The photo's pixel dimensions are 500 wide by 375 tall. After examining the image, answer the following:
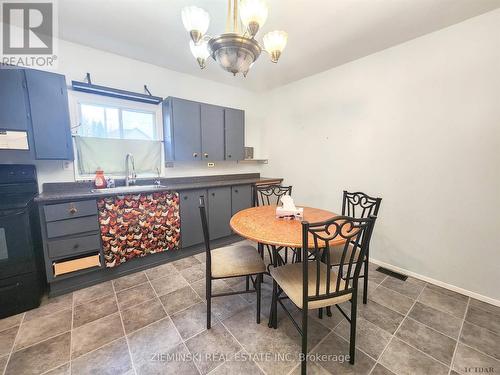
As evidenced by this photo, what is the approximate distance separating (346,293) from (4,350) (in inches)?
91.8

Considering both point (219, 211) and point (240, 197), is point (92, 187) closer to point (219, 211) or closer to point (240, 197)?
point (219, 211)

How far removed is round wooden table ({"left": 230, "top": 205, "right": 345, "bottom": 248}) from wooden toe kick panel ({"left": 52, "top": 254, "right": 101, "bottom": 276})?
1559 mm

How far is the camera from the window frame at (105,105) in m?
2.38

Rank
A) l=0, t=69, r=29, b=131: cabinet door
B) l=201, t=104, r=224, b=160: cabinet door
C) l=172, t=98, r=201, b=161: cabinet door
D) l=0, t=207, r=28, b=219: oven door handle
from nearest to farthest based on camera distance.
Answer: l=0, t=207, r=28, b=219: oven door handle < l=0, t=69, r=29, b=131: cabinet door < l=172, t=98, r=201, b=161: cabinet door < l=201, t=104, r=224, b=160: cabinet door

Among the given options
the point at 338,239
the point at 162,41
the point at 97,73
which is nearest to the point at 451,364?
the point at 338,239

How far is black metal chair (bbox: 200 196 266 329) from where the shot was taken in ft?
5.13

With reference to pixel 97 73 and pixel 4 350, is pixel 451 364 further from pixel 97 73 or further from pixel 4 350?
pixel 97 73

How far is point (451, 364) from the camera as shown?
1.33 m

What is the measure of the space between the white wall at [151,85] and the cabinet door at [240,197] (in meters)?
0.58

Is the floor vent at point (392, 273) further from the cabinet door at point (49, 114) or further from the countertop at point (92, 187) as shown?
the cabinet door at point (49, 114)

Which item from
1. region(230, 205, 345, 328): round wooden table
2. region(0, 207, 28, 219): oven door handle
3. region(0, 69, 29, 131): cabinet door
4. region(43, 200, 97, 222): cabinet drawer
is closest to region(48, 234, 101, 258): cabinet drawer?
region(43, 200, 97, 222): cabinet drawer

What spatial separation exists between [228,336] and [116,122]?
2705mm

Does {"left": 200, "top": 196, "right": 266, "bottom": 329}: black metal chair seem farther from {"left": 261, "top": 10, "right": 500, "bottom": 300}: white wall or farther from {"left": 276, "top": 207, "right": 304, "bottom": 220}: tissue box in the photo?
{"left": 261, "top": 10, "right": 500, "bottom": 300}: white wall

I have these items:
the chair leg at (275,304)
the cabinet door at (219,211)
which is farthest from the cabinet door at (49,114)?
the chair leg at (275,304)
